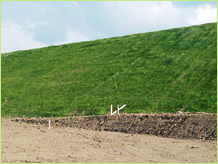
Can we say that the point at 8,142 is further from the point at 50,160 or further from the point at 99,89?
the point at 99,89

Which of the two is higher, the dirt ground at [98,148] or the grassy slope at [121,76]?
the grassy slope at [121,76]

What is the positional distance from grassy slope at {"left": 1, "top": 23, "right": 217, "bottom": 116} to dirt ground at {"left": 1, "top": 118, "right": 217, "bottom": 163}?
6.68 metres

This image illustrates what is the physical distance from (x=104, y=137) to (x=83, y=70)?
62.1 ft

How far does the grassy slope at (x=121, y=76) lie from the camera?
74.6 feet

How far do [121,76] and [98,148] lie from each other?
55.5 ft

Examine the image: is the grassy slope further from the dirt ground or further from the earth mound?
the dirt ground

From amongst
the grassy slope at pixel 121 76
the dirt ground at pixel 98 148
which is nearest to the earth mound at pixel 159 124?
the dirt ground at pixel 98 148

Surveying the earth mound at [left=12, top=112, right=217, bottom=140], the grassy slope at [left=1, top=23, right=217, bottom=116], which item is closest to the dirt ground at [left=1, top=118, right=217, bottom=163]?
the earth mound at [left=12, top=112, right=217, bottom=140]

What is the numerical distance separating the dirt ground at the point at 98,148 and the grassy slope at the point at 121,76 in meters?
6.68

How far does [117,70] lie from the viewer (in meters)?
30.5

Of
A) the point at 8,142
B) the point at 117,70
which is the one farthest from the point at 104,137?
the point at 117,70

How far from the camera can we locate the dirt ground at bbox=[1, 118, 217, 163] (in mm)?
10367

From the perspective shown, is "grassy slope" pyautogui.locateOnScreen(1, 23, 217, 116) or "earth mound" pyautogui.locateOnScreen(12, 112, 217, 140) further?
"grassy slope" pyautogui.locateOnScreen(1, 23, 217, 116)

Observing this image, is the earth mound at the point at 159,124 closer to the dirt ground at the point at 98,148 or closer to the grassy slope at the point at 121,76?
the dirt ground at the point at 98,148
